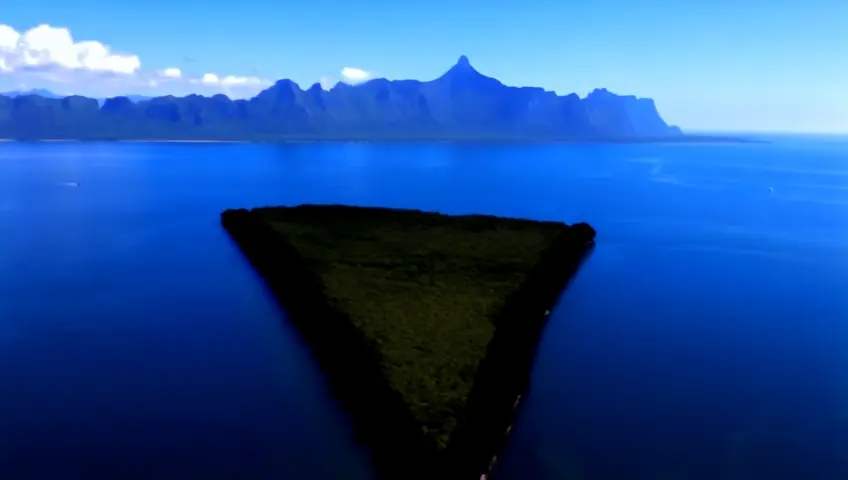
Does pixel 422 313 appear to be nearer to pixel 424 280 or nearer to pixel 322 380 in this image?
pixel 322 380

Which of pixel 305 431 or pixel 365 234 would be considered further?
pixel 365 234

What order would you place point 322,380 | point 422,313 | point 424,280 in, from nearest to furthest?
point 322,380 → point 422,313 → point 424,280

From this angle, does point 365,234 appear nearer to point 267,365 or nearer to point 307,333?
point 307,333

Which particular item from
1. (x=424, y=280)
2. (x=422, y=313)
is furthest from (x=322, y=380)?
(x=424, y=280)

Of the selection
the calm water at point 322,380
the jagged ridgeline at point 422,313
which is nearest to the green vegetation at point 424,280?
the jagged ridgeline at point 422,313

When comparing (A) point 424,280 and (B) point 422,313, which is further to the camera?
(A) point 424,280

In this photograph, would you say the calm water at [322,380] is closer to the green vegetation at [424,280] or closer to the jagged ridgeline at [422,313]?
the jagged ridgeline at [422,313]

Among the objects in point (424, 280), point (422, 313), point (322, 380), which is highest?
point (424, 280)

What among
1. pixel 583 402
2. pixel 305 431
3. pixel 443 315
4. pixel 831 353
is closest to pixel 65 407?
pixel 305 431
